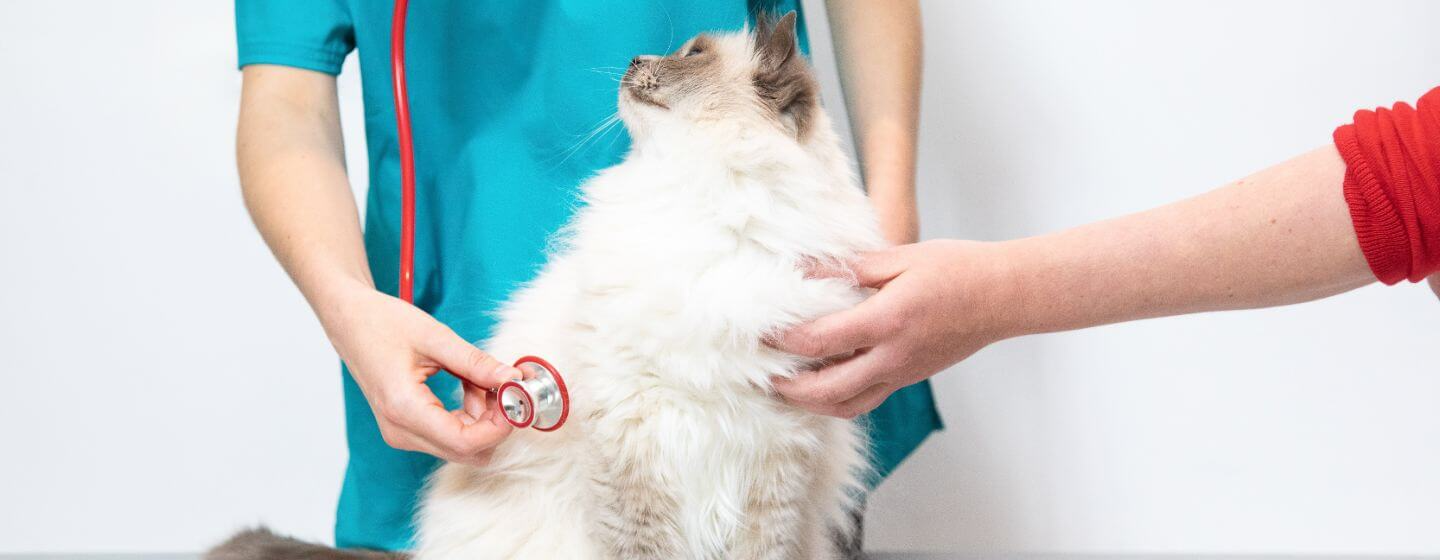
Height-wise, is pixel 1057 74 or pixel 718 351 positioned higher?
pixel 1057 74

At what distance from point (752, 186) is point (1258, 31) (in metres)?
1.23

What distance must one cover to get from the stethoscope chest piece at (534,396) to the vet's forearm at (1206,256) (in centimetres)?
42

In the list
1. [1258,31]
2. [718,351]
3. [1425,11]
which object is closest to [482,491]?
[718,351]

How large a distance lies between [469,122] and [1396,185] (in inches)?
40.3

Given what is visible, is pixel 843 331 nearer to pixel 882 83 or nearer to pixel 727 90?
pixel 727 90

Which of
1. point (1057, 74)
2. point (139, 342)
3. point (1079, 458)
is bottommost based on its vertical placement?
point (1079, 458)

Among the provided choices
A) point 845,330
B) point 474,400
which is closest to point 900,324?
point 845,330

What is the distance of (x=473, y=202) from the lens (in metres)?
1.28

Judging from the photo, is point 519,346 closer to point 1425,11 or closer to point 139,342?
point 139,342

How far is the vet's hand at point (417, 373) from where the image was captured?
874 mm

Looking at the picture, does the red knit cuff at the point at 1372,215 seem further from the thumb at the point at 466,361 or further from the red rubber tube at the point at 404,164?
the red rubber tube at the point at 404,164

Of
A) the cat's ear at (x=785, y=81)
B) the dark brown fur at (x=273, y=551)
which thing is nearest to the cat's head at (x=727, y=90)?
the cat's ear at (x=785, y=81)

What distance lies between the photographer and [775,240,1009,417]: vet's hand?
873 millimetres

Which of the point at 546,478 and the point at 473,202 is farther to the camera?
the point at 473,202
